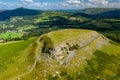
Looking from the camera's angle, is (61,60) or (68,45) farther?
(68,45)

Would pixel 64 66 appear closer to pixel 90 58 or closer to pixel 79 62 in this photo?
pixel 79 62

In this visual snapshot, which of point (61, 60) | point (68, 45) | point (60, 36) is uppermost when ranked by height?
point (60, 36)

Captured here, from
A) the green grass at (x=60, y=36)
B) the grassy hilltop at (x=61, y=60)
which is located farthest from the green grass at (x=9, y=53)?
the green grass at (x=60, y=36)

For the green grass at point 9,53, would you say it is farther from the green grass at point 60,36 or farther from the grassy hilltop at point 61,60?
the green grass at point 60,36

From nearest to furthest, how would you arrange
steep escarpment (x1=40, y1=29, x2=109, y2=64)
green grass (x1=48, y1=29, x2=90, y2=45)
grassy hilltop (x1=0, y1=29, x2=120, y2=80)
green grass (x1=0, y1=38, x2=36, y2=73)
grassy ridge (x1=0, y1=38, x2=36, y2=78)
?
grassy hilltop (x1=0, y1=29, x2=120, y2=80)
steep escarpment (x1=40, y1=29, x2=109, y2=64)
grassy ridge (x1=0, y1=38, x2=36, y2=78)
green grass (x1=0, y1=38, x2=36, y2=73)
green grass (x1=48, y1=29, x2=90, y2=45)

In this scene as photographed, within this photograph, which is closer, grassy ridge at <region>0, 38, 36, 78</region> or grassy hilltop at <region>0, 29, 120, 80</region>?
grassy hilltop at <region>0, 29, 120, 80</region>

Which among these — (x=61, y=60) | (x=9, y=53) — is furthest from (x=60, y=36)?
(x=9, y=53)

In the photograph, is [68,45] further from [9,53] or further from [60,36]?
[9,53]

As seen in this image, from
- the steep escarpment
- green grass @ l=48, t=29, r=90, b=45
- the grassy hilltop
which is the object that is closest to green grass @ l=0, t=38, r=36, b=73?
the grassy hilltop

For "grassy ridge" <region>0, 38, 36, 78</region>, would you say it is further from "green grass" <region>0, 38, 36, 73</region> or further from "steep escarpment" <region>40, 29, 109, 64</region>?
"steep escarpment" <region>40, 29, 109, 64</region>
